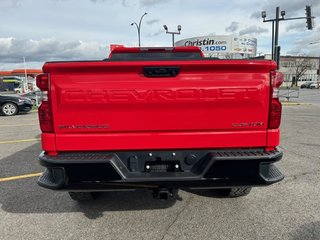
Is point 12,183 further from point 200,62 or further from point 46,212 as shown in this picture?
point 200,62

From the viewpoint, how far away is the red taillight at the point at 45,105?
2.66 metres

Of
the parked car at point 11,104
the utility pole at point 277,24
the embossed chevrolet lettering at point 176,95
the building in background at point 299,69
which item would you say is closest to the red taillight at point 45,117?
the embossed chevrolet lettering at point 176,95

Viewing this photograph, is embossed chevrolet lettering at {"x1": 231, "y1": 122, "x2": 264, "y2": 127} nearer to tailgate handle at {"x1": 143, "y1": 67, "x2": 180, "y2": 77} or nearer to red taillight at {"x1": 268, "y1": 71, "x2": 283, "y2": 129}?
red taillight at {"x1": 268, "y1": 71, "x2": 283, "y2": 129}

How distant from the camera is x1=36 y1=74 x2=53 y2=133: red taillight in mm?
2664

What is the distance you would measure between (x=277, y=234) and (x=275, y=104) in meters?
1.37

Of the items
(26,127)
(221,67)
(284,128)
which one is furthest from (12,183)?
(284,128)

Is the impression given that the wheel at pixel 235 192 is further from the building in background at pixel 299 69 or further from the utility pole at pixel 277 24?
the building in background at pixel 299 69

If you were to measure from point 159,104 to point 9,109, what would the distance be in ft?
47.4

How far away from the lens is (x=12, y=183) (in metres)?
4.52

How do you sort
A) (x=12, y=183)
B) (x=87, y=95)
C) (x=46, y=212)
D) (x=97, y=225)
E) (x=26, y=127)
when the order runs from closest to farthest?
(x=87, y=95)
(x=97, y=225)
(x=46, y=212)
(x=12, y=183)
(x=26, y=127)

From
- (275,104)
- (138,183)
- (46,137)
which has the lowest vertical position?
(138,183)

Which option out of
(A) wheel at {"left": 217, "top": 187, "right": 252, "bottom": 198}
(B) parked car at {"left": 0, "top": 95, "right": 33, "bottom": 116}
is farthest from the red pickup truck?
(B) parked car at {"left": 0, "top": 95, "right": 33, "bottom": 116}

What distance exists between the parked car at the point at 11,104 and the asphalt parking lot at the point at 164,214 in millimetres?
11358

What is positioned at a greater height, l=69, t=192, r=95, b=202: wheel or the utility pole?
the utility pole
